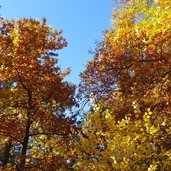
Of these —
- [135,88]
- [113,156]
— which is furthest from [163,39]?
[113,156]

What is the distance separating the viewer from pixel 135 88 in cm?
1323

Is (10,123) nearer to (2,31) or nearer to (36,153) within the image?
(36,153)

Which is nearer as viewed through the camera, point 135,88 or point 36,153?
point 135,88

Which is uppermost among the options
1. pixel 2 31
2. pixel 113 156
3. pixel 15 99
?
pixel 2 31

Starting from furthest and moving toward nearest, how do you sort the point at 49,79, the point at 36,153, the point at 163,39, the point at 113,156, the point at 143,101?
1. the point at 36,153
2. the point at 49,79
3. the point at 143,101
4. the point at 163,39
5. the point at 113,156

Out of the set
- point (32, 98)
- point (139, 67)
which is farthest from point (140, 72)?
point (32, 98)

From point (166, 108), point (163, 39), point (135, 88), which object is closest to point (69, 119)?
point (135, 88)

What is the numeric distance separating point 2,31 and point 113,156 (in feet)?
37.1

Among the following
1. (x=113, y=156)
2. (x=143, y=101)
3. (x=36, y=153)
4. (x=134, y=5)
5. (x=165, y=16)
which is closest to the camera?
(x=113, y=156)

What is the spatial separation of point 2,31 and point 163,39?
8522 mm

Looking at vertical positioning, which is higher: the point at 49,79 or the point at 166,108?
the point at 49,79

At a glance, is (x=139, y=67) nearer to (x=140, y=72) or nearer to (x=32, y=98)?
(x=140, y=72)

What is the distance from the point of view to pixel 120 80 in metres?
14.0

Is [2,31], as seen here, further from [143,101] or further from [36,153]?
[143,101]
